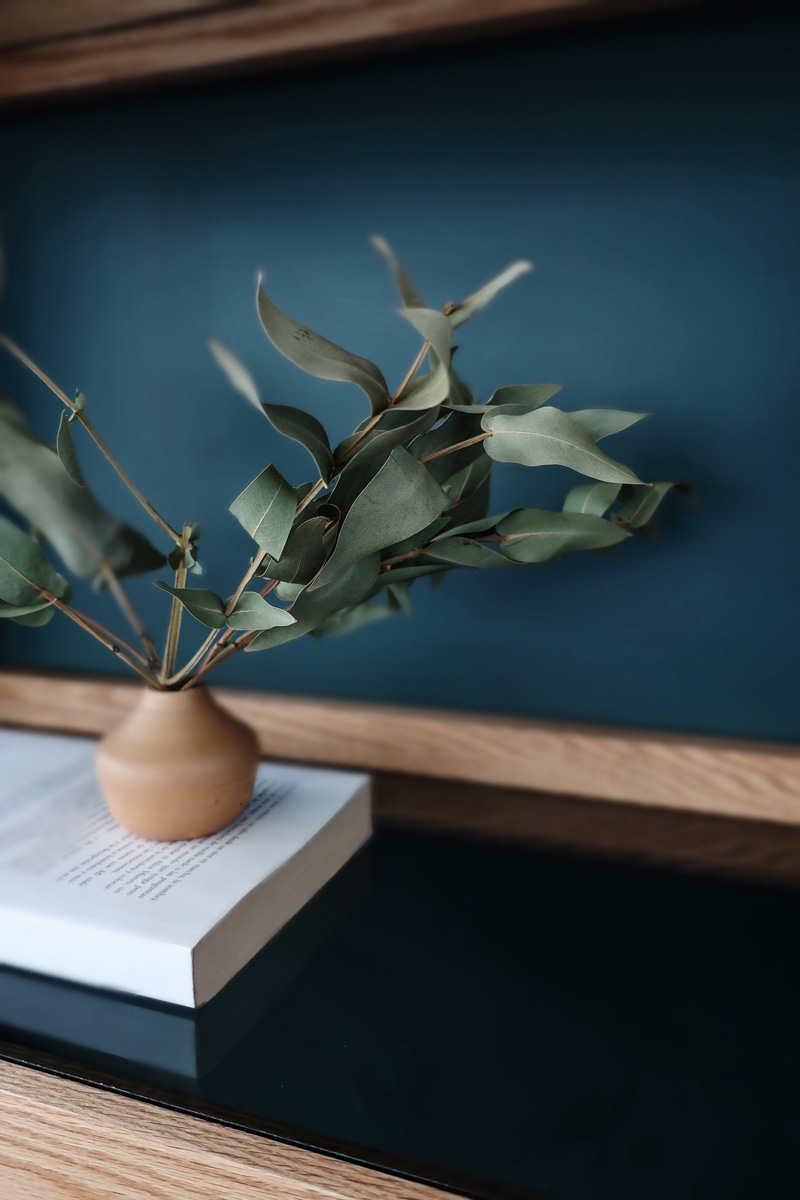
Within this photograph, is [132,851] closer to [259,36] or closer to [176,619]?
[176,619]

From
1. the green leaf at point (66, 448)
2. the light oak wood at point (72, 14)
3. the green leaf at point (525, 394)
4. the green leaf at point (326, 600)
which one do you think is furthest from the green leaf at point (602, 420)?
the light oak wood at point (72, 14)

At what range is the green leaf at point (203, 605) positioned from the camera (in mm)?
383

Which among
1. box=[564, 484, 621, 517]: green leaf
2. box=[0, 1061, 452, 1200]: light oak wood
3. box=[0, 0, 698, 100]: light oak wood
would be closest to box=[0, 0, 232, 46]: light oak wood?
box=[0, 0, 698, 100]: light oak wood

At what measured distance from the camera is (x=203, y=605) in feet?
1.28

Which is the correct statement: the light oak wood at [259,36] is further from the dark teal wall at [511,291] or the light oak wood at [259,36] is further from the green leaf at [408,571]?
the green leaf at [408,571]

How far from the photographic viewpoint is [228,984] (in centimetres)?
40

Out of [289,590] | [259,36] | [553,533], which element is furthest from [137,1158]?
[259,36]

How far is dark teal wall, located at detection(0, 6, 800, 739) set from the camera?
0.54 meters

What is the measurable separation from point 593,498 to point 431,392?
0.16 meters

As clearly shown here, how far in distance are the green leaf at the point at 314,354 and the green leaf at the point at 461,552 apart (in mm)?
95

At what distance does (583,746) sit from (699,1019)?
214 mm

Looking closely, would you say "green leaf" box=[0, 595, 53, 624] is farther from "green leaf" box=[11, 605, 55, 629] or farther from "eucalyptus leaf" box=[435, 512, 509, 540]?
"eucalyptus leaf" box=[435, 512, 509, 540]

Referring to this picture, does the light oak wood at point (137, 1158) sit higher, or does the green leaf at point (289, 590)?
the green leaf at point (289, 590)

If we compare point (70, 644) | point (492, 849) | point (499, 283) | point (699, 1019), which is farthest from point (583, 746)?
point (70, 644)
